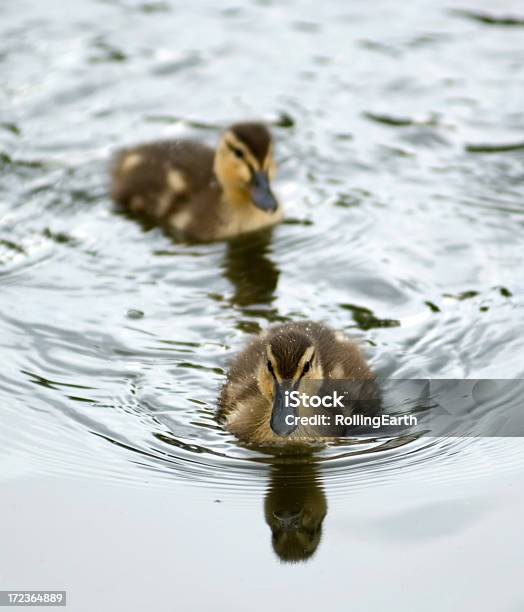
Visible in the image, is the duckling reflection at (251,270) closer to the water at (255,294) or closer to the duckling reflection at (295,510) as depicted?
the water at (255,294)

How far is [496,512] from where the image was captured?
159 inches

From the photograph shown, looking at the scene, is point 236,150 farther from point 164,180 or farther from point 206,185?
point 164,180

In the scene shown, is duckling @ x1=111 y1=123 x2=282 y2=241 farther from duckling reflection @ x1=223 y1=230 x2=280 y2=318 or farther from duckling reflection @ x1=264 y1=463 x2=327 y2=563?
duckling reflection @ x1=264 y1=463 x2=327 y2=563

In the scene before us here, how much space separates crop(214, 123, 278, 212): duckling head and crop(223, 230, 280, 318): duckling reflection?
0.21 m

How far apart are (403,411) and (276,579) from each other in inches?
49.6

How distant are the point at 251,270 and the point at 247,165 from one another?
2.31 feet

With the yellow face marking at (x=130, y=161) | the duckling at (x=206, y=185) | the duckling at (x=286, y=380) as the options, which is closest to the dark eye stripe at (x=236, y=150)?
the duckling at (x=206, y=185)

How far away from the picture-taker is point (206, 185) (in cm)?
683

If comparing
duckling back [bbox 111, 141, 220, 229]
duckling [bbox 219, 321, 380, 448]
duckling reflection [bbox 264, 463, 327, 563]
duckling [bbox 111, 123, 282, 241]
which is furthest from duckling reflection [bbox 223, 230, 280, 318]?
duckling reflection [bbox 264, 463, 327, 563]

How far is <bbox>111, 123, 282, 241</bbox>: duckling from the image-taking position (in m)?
6.64

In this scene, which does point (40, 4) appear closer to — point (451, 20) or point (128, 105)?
point (128, 105)

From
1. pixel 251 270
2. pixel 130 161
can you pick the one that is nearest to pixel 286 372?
pixel 251 270

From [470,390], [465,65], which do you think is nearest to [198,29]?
[465,65]

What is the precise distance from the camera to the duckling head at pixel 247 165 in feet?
21.6
